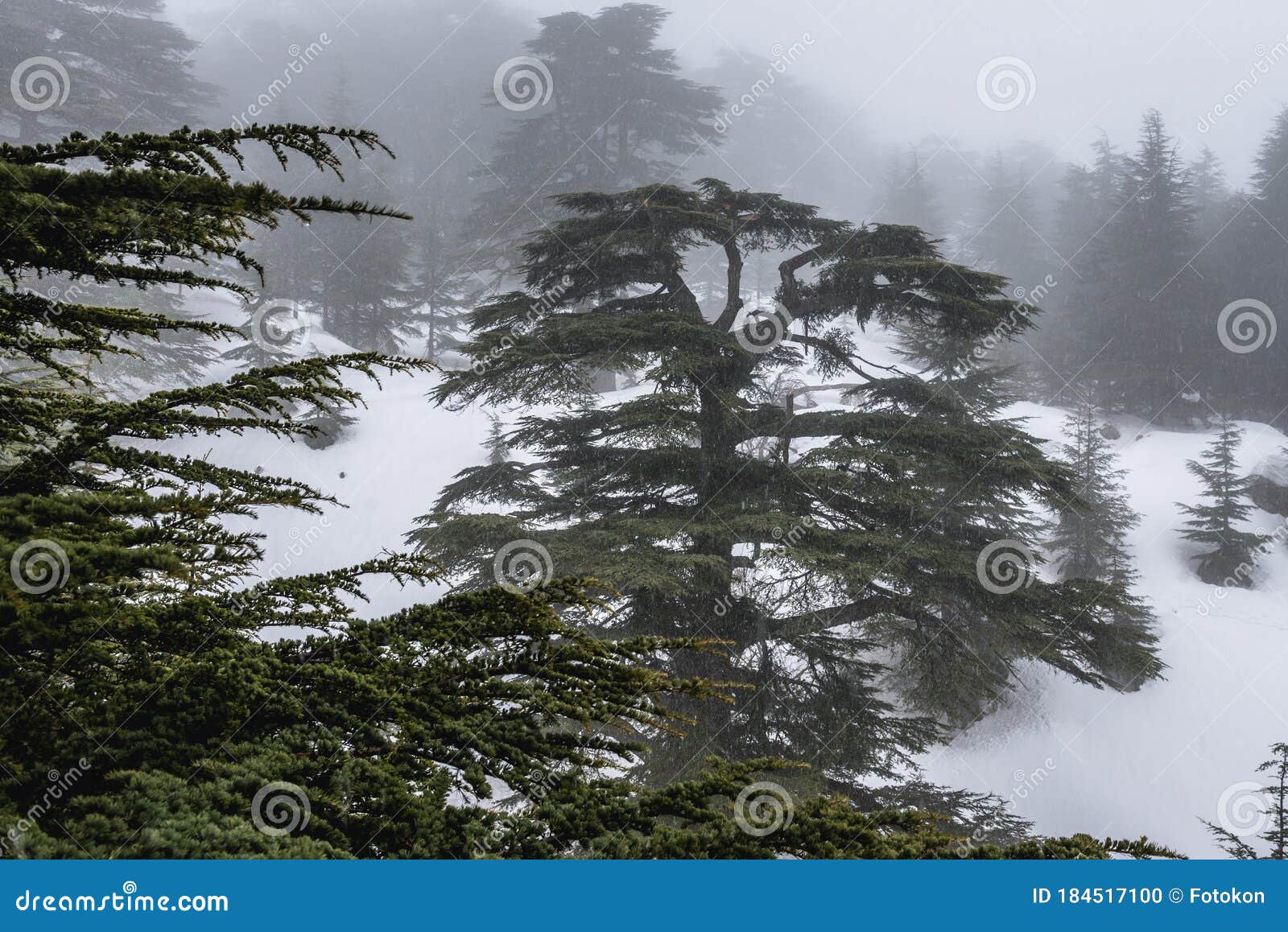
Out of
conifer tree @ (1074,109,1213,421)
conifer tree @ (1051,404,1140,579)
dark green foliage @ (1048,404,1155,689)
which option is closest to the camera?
dark green foliage @ (1048,404,1155,689)

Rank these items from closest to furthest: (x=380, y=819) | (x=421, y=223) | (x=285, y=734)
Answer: (x=380, y=819)
(x=285, y=734)
(x=421, y=223)

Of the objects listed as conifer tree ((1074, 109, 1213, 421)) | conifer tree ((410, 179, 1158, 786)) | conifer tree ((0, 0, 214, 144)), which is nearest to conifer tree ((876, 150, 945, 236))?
conifer tree ((1074, 109, 1213, 421))

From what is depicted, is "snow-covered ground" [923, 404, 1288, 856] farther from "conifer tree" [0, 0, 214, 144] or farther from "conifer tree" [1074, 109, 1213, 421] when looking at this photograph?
"conifer tree" [0, 0, 214, 144]

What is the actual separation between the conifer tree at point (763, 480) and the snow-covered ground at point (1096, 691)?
577cm

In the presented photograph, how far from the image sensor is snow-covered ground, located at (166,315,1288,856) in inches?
560

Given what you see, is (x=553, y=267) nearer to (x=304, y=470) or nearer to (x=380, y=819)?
(x=380, y=819)

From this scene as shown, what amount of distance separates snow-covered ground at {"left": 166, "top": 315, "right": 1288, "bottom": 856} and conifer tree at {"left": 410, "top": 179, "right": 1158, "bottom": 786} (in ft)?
18.9

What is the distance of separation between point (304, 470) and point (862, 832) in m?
21.3

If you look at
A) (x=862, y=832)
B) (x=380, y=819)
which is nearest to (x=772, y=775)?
(x=862, y=832)

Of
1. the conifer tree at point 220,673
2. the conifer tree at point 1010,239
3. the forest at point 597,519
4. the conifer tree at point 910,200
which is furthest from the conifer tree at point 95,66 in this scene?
the conifer tree at point 1010,239

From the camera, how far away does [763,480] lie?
Result: 949cm

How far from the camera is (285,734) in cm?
197

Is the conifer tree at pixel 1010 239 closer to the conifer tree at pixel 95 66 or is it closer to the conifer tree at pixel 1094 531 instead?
the conifer tree at pixel 1094 531

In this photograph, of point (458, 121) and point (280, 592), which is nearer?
point (280, 592)
